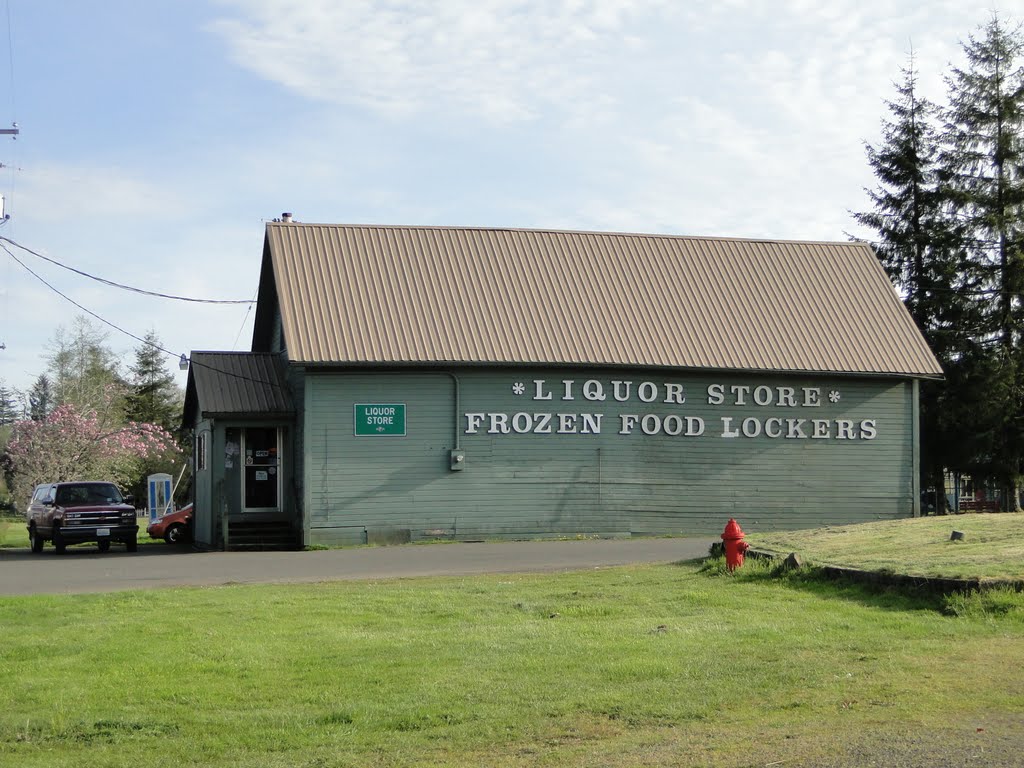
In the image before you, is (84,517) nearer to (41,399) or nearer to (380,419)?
(380,419)

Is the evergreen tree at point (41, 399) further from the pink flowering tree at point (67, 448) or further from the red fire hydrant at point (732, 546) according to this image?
the red fire hydrant at point (732, 546)

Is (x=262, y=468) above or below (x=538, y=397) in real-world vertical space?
below

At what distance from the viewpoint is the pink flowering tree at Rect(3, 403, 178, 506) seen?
5416 cm

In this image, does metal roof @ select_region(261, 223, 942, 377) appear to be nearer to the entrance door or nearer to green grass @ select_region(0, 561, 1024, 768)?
the entrance door

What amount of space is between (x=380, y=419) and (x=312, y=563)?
18.7 ft

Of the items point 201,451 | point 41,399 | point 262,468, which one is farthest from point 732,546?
point 41,399

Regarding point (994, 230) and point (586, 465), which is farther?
point (994, 230)

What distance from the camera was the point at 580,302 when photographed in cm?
2911

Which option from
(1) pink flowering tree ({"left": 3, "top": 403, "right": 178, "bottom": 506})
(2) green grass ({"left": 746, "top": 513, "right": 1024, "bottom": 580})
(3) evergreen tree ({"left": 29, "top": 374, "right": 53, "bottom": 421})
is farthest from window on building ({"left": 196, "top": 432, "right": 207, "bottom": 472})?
(3) evergreen tree ({"left": 29, "top": 374, "right": 53, "bottom": 421})

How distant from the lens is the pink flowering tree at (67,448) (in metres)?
54.2

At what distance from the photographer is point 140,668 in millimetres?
10352

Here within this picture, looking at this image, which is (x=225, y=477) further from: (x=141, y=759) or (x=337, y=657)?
(x=141, y=759)

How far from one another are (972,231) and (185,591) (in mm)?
31436

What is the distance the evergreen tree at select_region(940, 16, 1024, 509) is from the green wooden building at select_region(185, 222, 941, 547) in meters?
8.79
